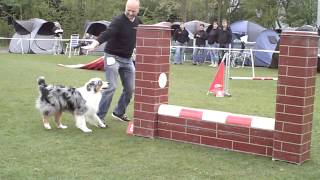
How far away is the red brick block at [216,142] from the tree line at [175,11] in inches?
1160

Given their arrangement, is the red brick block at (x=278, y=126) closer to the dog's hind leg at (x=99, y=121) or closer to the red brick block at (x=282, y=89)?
the red brick block at (x=282, y=89)

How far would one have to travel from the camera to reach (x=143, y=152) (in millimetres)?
6004

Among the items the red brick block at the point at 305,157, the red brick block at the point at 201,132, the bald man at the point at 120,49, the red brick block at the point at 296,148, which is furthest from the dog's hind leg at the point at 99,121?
the red brick block at the point at 305,157

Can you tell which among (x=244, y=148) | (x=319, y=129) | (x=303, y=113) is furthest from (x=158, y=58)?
(x=319, y=129)

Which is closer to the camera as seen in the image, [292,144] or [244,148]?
[292,144]

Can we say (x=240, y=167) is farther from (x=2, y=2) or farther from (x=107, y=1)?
(x=2, y=2)

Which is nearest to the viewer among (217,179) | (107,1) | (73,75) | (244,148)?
(217,179)

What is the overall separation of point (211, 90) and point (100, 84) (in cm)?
433

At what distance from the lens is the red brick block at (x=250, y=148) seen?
19.3 feet

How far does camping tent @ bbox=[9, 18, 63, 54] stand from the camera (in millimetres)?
27469

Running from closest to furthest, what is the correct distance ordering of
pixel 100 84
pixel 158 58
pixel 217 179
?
pixel 217 179, pixel 158 58, pixel 100 84

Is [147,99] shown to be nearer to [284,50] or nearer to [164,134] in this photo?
[164,134]

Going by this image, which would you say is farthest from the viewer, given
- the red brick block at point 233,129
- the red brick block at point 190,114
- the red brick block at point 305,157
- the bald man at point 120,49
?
the bald man at point 120,49

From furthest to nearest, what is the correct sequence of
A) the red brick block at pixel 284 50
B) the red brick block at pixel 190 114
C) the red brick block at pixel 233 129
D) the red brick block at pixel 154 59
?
1. the red brick block at pixel 154 59
2. the red brick block at pixel 190 114
3. the red brick block at pixel 233 129
4. the red brick block at pixel 284 50
